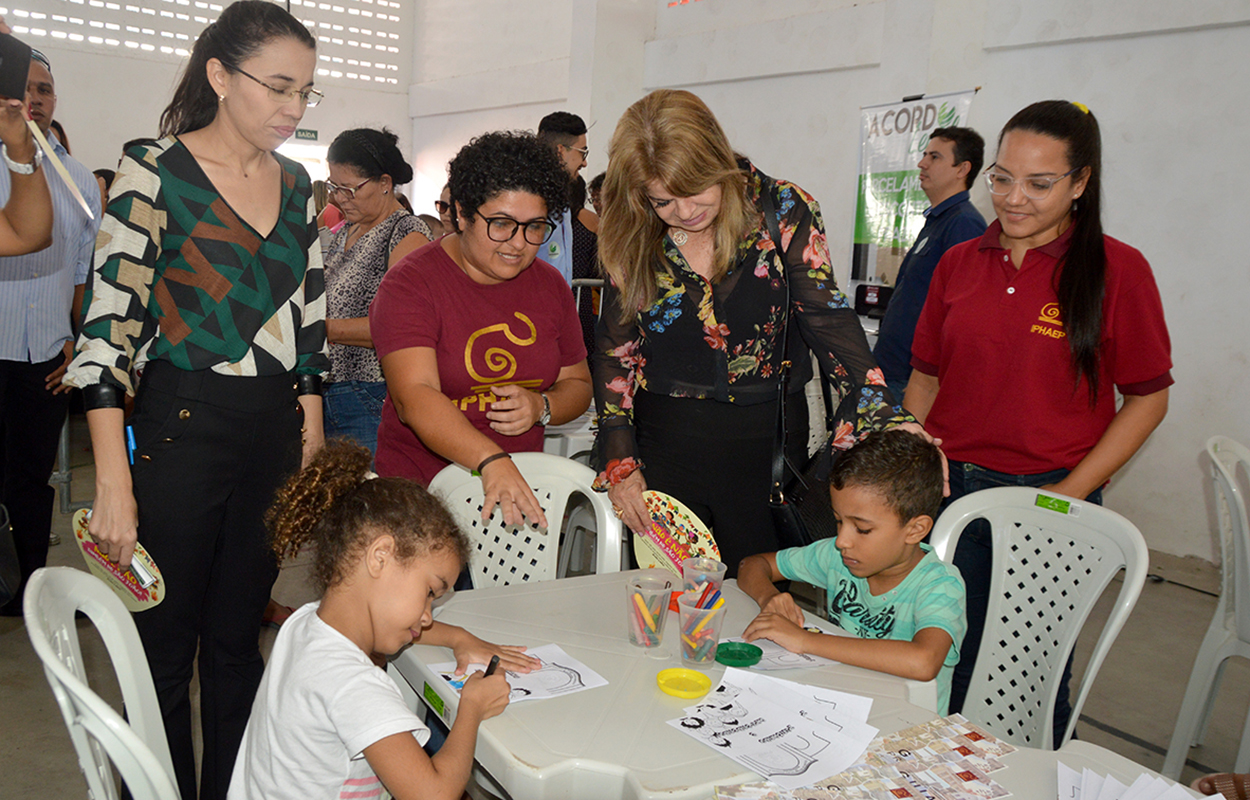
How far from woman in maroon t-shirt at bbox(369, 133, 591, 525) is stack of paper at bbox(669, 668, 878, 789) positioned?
660 millimetres

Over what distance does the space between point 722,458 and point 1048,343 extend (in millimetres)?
790

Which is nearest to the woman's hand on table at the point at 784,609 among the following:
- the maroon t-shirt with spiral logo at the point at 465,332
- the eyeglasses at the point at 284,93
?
the maroon t-shirt with spiral logo at the point at 465,332

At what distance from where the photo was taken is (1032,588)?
6.64 feet

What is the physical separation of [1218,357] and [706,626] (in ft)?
13.3

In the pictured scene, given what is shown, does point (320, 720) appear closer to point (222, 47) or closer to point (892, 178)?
point (222, 47)

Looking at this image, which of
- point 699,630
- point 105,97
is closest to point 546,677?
point 699,630

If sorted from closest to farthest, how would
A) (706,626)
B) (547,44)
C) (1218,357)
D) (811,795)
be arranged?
(811,795), (706,626), (1218,357), (547,44)

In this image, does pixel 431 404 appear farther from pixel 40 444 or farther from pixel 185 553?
pixel 40 444

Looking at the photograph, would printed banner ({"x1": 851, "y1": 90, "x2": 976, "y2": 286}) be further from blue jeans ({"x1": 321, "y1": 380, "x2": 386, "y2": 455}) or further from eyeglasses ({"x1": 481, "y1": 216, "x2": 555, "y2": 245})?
eyeglasses ({"x1": 481, "y1": 216, "x2": 555, "y2": 245})

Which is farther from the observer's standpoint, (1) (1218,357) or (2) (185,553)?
(1) (1218,357)

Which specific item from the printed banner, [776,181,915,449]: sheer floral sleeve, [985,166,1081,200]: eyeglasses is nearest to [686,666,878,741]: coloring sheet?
[776,181,915,449]: sheer floral sleeve

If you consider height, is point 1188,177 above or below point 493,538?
above

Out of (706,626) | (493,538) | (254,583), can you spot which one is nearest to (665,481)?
(493,538)

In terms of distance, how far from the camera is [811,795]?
1.13 meters
